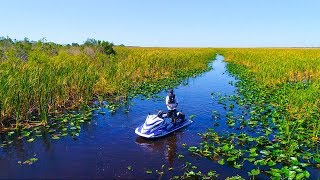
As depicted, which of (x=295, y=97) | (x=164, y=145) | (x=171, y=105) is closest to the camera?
(x=164, y=145)

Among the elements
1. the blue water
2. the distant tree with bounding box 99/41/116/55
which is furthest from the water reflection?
the distant tree with bounding box 99/41/116/55

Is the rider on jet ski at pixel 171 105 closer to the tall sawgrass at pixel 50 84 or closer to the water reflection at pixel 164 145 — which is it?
the water reflection at pixel 164 145

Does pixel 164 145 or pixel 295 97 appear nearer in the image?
pixel 164 145

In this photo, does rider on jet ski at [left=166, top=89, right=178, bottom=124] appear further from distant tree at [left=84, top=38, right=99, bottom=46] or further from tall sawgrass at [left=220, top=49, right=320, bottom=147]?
distant tree at [left=84, top=38, right=99, bottom=46]

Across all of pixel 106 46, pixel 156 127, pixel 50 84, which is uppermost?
pixel 106 46

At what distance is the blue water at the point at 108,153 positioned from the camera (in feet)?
26.2

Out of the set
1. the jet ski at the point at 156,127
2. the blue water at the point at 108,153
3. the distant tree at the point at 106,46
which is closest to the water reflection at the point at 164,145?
the blue water at the point at 108,153

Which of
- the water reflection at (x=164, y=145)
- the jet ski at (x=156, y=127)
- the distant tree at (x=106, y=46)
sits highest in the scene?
the distant tree at (x=106, y=46)

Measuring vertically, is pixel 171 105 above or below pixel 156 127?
above

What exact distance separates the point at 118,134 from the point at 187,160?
3.42 metres

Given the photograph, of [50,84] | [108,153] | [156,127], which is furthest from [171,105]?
[50,84]

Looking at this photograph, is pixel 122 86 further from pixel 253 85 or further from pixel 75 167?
pixel 75 167

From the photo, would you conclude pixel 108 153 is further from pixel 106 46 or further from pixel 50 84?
pixel 106 46

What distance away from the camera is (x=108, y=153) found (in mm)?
9398
